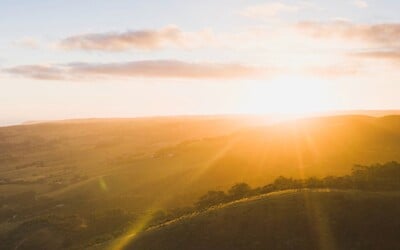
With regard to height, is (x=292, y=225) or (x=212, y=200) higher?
(x=292, y=225)

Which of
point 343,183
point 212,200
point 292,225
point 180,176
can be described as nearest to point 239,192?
point 212,200

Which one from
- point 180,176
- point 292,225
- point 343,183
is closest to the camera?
point 292,225

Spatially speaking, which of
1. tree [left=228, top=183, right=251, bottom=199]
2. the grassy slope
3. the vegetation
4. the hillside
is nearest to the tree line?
tree [left=228, top=183, right=251, bottom=199]

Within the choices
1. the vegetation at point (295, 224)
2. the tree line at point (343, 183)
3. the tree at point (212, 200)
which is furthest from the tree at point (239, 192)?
the vegetation at point (295, 224)

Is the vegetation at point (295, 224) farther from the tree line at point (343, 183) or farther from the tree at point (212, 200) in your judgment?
the tree at point (212, 200)

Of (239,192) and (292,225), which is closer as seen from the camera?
(292,225)

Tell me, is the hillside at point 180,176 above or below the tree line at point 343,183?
below

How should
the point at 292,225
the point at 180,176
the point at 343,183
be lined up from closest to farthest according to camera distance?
1. the point at 292,225
2. the point at 343,183
3. the point at 180,176

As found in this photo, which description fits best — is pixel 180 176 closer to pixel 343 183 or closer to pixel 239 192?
pixel 239 192

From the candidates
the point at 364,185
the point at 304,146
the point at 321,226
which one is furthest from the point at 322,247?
the point at 304,146

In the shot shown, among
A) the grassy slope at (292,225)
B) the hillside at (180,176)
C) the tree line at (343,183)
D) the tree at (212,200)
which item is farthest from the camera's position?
the hillside at (180,176)
